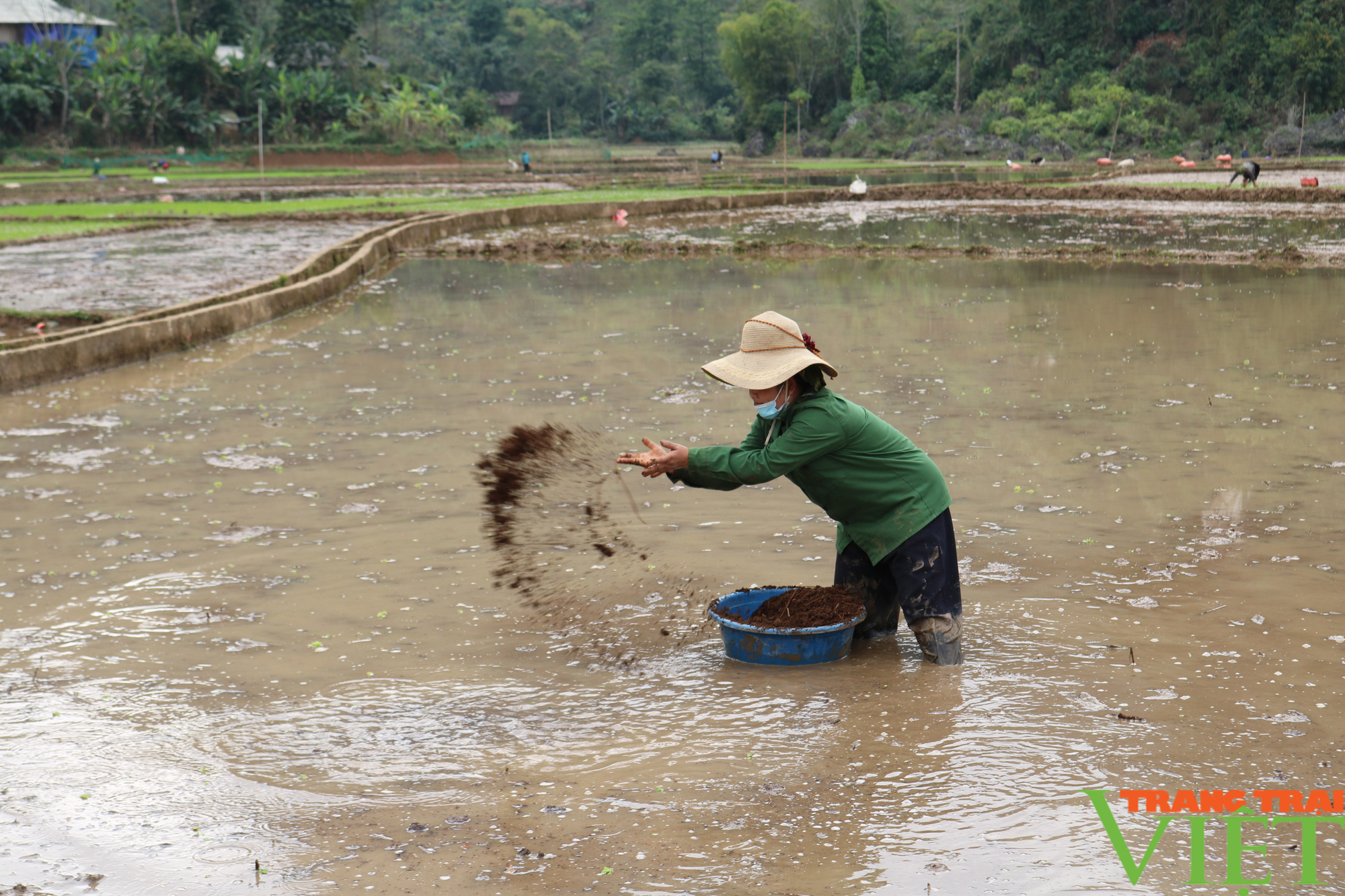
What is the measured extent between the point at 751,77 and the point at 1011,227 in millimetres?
61425

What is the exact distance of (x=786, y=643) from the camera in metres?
4.17

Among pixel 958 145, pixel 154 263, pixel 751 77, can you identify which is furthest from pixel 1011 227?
pixel 751 77

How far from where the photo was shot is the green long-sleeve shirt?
13.1ft

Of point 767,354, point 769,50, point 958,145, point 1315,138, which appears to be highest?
point 769,50

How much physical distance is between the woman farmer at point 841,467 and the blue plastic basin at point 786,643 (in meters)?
0.28

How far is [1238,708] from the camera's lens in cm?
378

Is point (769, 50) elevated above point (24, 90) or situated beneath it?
elevated above

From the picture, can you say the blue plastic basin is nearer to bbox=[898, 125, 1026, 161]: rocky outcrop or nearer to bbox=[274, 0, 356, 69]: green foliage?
bbox=[898, 125, 1026, 161]: rocky outcrop

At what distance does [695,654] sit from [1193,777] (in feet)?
5.89

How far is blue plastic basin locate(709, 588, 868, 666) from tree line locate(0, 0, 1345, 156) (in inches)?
2166

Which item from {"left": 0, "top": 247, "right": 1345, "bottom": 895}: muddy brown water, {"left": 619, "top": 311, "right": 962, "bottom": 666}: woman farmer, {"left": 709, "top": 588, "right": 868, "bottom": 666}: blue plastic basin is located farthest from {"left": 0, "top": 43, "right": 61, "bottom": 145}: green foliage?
{"left": 709, "top": 588, "right": 868, "bottom": 666}: blue plastic basin

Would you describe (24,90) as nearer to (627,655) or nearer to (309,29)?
(309,29)

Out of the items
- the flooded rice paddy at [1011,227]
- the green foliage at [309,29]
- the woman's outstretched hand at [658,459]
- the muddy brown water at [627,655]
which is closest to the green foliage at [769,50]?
the green foliage at [309,29]

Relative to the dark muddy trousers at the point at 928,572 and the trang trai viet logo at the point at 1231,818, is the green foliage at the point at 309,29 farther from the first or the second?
the trang trai viet logo at the point at 1231,818
